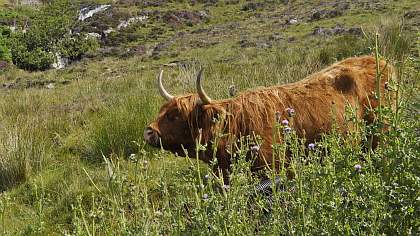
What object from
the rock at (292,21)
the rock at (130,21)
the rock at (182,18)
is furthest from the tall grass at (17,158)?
the rock at (130,21)

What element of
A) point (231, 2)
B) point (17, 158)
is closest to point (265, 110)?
point (17, 158)

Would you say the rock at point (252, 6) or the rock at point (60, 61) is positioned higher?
the rock at point (252, 6)

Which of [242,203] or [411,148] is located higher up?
[411,148]

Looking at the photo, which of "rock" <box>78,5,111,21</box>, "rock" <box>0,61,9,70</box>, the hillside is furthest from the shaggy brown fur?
"rock" <box>78,5,111,21</box>

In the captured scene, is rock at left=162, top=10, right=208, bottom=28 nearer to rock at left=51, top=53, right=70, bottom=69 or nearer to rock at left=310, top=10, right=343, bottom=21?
rock at left=51, top=53, right=70, bottom=69

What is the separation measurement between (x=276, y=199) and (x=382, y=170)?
0.41m

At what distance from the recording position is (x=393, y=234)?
1803 millimetres

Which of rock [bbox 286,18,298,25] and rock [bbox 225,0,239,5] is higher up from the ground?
rock [bbox 286,18,298,25]

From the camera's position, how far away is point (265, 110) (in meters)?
4.40

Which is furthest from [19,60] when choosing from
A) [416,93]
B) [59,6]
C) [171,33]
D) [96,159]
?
[416,93]

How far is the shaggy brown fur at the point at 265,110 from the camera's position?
14.3 feet

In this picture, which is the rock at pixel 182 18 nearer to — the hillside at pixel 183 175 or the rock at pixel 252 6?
the rock at pixel 252 6

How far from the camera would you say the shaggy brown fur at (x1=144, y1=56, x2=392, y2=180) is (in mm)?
4344

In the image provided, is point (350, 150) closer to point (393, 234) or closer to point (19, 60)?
point (393, 234)
